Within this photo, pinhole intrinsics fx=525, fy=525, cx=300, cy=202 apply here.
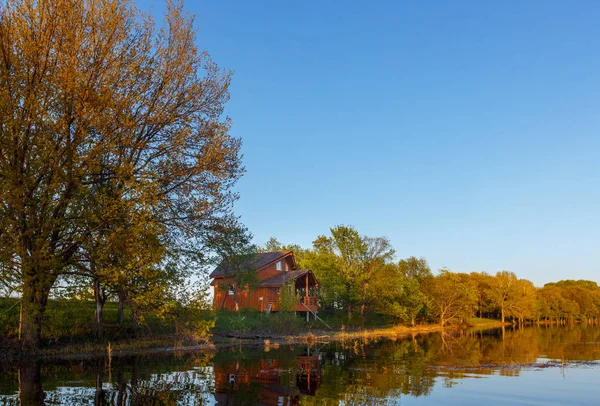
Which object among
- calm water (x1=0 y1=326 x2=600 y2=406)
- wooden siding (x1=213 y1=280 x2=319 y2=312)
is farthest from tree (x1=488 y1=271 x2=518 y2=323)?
calm water (x1=0 y1=326 x2=600 y2=406)

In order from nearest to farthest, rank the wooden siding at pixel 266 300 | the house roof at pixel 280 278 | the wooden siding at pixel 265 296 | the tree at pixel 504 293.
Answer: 1. the house roof at pixel 280 278
2. the wooden siding at pixel 265 296
3. the wooden siding at pixel 266 300
4. the tree at pixel 504 293

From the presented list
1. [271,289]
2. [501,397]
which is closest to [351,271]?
[271,289]

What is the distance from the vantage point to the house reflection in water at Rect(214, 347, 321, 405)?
16.4 m

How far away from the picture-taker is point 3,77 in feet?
76.9

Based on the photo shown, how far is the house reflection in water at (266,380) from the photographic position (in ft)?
53.8

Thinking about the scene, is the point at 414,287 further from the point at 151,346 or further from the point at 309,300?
the point at 151,346

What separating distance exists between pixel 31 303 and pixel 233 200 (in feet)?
36.6

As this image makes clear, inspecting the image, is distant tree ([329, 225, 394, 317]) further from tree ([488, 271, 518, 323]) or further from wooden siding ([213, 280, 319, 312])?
tree ([488, 271, 518, 323])

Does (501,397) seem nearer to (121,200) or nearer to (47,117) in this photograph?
(121,200)

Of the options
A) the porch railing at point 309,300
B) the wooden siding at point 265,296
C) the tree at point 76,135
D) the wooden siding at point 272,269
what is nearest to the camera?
the tree at point 76,135

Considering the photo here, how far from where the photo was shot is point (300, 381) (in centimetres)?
2031

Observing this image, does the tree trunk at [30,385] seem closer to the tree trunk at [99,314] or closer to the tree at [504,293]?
the tree trunk at [99,314]

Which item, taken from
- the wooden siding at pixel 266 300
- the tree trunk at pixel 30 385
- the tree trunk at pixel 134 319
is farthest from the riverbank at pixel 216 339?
the wooden siding at pixel 266 300

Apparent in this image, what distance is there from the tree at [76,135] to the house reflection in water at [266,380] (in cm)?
871
